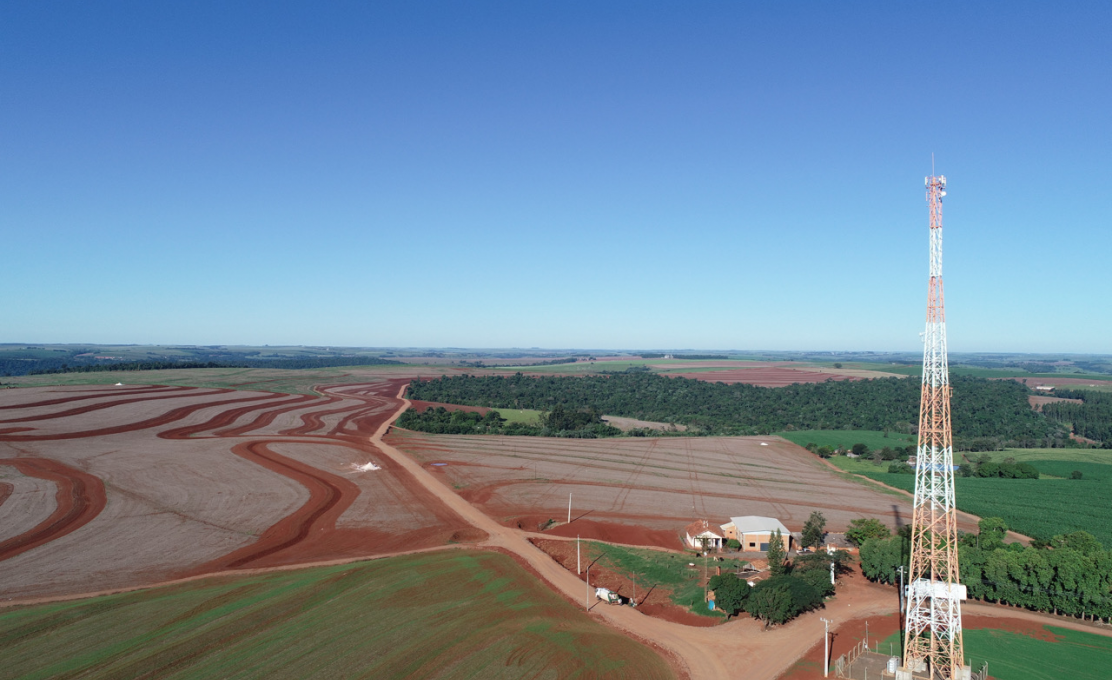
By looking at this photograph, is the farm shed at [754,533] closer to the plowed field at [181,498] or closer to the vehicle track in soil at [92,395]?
the plowed field at [181,498]

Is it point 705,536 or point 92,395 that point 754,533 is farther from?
point 92,395

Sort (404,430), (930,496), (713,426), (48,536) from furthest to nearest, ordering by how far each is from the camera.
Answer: (713,426) < (404,430) < (48,536) < (930,496)

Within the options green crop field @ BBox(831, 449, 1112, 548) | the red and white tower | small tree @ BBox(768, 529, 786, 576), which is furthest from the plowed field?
green crop field @ BBox(831, 449, 1112, 548)

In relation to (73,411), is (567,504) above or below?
below

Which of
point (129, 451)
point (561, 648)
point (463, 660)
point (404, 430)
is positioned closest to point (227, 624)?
point (463, 660)

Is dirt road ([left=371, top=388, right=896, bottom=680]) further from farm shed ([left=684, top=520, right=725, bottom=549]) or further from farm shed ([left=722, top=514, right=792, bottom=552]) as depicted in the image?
farm shed ([left=684, top=520, right=725, bottom=549])

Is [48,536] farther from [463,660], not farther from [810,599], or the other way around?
[810,599]

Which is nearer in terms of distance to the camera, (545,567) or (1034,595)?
(1034,595)

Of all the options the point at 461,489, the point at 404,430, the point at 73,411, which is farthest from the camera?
the point at 404,430
